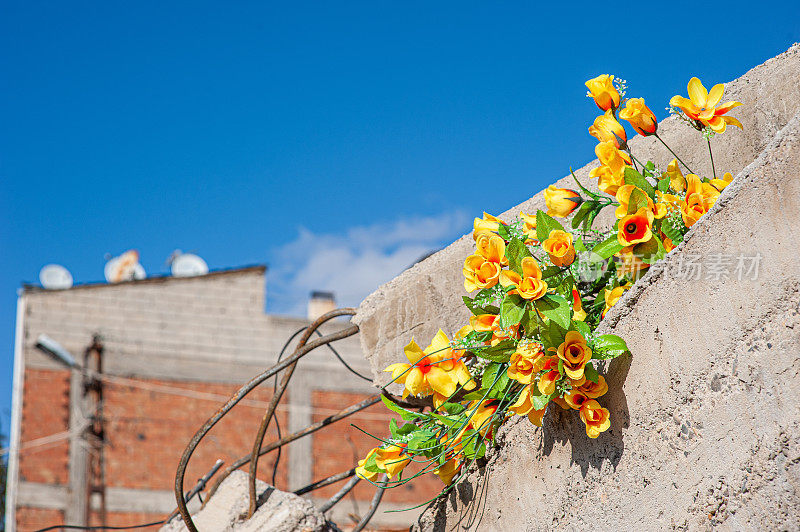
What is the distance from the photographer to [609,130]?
2.00 m

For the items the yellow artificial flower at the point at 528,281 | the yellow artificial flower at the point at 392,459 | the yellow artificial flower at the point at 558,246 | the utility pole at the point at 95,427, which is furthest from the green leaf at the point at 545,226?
the utility pole at the point at 95,427

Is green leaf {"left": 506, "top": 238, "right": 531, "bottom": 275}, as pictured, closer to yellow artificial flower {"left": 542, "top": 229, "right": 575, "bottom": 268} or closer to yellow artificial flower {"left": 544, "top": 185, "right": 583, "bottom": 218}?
yellow artificial flower {"left": 542, "top": 229, "right": 575, "bottom": 268}

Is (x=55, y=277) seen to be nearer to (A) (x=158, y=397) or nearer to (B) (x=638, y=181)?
(A) (x=158, y=397)

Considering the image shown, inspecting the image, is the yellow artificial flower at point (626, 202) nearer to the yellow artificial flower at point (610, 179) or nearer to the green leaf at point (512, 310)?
the yellow artificial flower at point (610, 179)

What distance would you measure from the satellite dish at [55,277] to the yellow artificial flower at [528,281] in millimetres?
13661

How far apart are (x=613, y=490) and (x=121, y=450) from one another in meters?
12.5

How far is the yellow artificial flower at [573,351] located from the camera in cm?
168

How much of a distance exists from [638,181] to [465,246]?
34.6 inches

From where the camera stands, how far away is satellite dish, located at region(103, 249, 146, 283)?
15.4 meters

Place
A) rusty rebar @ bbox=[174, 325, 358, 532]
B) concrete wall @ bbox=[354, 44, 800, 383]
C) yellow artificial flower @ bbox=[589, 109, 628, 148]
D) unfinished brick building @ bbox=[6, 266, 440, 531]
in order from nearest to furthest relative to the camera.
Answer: yellow artificial flower @ bbox=[589, 109, 628, 148]
concrete wall @ bbox=[354, 44, 800, 383]
rusty rebar @ bbox=[174, 325, 358, 532]
unfinished brick building @ bbox=[6, 266, 440, 531]

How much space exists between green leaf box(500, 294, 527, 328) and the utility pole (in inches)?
485

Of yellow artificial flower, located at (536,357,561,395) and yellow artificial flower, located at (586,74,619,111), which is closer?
yellow artificial flower, located at (536,357,561,395)

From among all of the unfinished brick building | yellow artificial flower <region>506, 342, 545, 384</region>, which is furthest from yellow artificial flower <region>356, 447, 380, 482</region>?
the unfinished brick building

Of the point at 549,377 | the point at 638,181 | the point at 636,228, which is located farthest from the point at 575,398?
the point at 638,181
